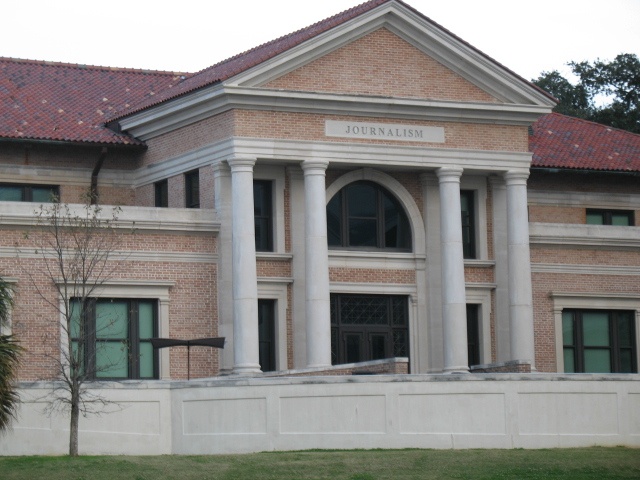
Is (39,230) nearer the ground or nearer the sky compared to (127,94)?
nearer the ground

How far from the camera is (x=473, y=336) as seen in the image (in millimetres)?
49688

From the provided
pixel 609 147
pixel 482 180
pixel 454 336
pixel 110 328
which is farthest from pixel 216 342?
pixel 609 147

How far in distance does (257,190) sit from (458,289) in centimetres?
636

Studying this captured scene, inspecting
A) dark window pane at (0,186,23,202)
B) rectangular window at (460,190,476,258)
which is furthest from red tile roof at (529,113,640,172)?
dark window pane at (0,186,23,202)

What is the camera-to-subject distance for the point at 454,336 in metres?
47.1

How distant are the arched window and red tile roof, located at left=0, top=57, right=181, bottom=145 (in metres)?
6.38

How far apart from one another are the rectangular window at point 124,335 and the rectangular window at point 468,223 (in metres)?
10.0

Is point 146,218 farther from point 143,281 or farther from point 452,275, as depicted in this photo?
point 452,275

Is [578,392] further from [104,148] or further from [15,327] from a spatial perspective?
[104,148]

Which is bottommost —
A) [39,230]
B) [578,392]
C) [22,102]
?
[578,392]

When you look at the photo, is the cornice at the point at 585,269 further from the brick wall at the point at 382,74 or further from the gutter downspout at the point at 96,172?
the gutter downspout at the point at 96,172

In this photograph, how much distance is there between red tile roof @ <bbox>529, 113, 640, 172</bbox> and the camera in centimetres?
5372

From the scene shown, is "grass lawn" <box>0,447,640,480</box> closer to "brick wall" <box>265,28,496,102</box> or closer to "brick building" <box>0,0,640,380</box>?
"brick building" <box>0,0,640,380</box>

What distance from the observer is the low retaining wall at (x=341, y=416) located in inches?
1427
